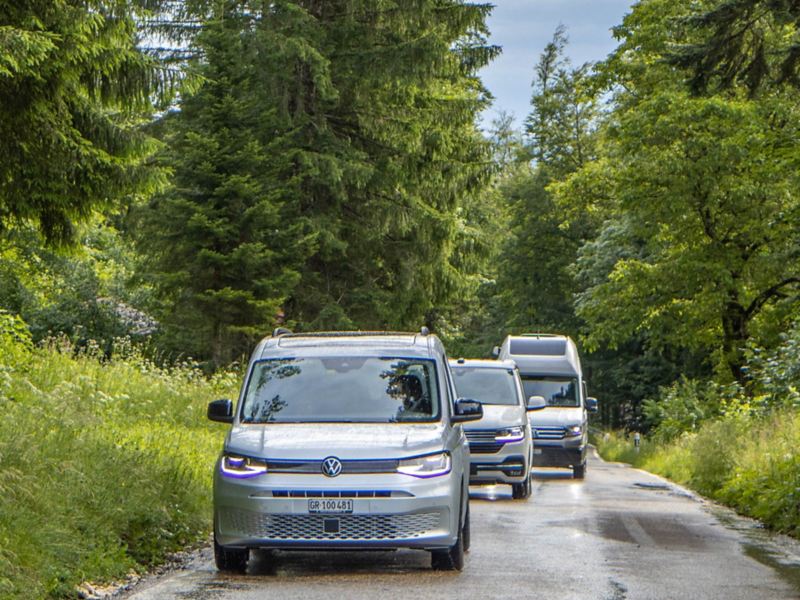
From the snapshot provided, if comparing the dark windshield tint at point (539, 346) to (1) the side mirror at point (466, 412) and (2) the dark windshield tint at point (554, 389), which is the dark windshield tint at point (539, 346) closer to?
(2) the dark windshield tint at point (554, 389)

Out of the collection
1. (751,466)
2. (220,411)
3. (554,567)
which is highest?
(220,411)

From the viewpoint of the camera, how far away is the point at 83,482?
35.6ft

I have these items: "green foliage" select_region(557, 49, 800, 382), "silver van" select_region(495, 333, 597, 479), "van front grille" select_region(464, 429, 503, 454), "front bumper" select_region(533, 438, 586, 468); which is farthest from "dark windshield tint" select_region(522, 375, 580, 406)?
"van front grille" select_region(464, 429, 503, 454)

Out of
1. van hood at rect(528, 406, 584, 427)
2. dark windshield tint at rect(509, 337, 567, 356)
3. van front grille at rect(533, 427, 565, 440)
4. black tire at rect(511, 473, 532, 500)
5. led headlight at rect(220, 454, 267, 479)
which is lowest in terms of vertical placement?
black tire at rect(511, 473, 532, 500)

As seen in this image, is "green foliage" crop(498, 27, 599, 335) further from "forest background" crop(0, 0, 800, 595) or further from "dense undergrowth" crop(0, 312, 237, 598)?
"dense undergrowth" crop(0, 312, 237, 598)

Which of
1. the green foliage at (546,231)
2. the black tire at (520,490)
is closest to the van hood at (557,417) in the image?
the black tire at (520,490)

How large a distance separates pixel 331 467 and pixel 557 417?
57.5ft

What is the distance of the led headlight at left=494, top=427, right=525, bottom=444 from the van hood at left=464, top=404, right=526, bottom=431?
10cm

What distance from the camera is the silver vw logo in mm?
10109

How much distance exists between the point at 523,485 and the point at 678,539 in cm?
622

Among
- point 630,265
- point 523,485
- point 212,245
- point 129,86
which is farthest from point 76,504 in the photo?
point 630,265

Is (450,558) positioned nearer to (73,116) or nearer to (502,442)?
(73,116)

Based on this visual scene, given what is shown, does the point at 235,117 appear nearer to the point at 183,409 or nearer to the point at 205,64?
the point at 205,64

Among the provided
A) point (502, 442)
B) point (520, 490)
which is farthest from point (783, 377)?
point (502, 442)
